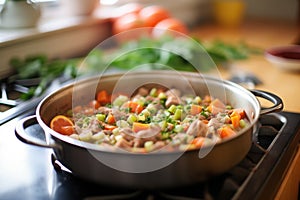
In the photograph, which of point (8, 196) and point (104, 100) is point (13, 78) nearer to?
point (104, 100)

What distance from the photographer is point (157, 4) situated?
2258 mm

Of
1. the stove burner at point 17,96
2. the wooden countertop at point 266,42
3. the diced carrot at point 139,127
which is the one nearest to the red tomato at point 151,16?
the wooden countertop at point 266,42

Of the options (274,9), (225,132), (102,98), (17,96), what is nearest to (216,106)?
(225,132)

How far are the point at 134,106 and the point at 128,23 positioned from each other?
87 cm

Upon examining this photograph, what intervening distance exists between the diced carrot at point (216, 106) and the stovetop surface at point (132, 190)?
Result: 0.10 meters

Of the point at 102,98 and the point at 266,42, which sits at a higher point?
the point at 102,98

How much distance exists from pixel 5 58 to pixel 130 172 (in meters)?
0.84

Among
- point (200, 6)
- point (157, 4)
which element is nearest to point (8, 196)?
point (157, 4)

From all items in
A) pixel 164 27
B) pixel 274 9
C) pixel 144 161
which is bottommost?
pixel 274 9

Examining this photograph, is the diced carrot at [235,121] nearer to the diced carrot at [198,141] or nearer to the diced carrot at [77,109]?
the diced carrot at [198,141]

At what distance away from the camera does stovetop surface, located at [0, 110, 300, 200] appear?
70 cm

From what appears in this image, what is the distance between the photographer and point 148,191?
0.69m

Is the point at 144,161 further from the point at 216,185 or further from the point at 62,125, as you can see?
the point at 62,125

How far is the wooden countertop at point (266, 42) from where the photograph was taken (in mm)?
1323
